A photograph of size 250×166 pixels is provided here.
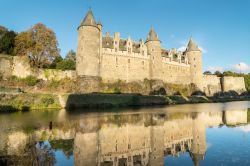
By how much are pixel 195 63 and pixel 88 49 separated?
33.8 m

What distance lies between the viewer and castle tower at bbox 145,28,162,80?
51403mm

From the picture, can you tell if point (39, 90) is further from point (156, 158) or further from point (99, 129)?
point (156, 158)

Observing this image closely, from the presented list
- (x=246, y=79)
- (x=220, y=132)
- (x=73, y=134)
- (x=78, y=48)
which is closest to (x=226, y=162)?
(x=220, y=132)

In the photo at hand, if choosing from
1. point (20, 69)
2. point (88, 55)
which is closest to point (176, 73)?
point (88, 55)

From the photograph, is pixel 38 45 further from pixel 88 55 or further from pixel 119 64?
pixel 119 64

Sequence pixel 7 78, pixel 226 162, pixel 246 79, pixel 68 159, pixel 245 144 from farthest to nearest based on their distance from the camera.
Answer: pixel 246 79
pixel 7 78
pixel 245 144
pixel 68 159
pixel 226 162

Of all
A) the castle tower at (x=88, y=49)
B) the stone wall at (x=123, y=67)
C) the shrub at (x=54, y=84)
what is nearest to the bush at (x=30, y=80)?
the shrub at (x=54, y=84)

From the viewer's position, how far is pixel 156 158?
340 inches

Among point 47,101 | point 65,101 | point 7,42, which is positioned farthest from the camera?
point 7,42

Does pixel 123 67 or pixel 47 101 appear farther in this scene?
pixel 123 67

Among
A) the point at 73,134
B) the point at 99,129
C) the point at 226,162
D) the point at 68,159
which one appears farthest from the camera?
the point at 99,129

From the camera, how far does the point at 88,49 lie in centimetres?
4053

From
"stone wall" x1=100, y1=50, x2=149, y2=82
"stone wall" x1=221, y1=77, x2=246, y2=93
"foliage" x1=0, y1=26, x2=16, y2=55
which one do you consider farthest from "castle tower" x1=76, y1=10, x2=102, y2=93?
"stone wall" x1=221, y1=77, x2=246, y2=93

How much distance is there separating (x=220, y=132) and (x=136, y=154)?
259 inches
